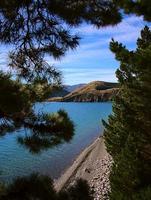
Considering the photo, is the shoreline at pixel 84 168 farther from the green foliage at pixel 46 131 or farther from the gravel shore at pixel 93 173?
the green foliage at pixel 46 131

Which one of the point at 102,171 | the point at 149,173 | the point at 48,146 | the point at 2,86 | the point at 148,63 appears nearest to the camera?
the point at 2,86

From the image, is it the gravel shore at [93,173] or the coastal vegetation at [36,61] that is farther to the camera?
the gravel shore at [93,173]

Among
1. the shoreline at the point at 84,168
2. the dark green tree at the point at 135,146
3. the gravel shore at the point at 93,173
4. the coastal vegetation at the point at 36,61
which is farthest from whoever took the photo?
the shoreline at the point at 84,168

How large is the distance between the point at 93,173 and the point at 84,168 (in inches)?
98.9

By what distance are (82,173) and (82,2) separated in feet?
85.4

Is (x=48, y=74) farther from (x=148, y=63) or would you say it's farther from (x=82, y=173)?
(x=82, y=173)

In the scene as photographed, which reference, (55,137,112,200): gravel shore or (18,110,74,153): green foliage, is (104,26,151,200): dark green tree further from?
(55,137,112,200): gravel shore

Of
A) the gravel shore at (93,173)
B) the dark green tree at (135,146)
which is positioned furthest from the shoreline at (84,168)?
the dark green tree at (135,146)

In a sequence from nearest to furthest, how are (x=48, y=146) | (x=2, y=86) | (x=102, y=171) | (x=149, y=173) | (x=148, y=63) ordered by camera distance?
(x=2, y=86) → (x=48, y=146) → (x=148, y=63) → (x=149, y=173) → (x=102, y=171)

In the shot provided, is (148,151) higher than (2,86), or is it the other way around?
(2,86)

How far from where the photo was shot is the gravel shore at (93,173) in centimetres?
2458

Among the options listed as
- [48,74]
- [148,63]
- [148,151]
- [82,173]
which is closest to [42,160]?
[82,173]

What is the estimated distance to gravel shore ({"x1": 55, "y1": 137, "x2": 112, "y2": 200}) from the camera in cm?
2458

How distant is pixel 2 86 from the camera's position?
5.07 meters
